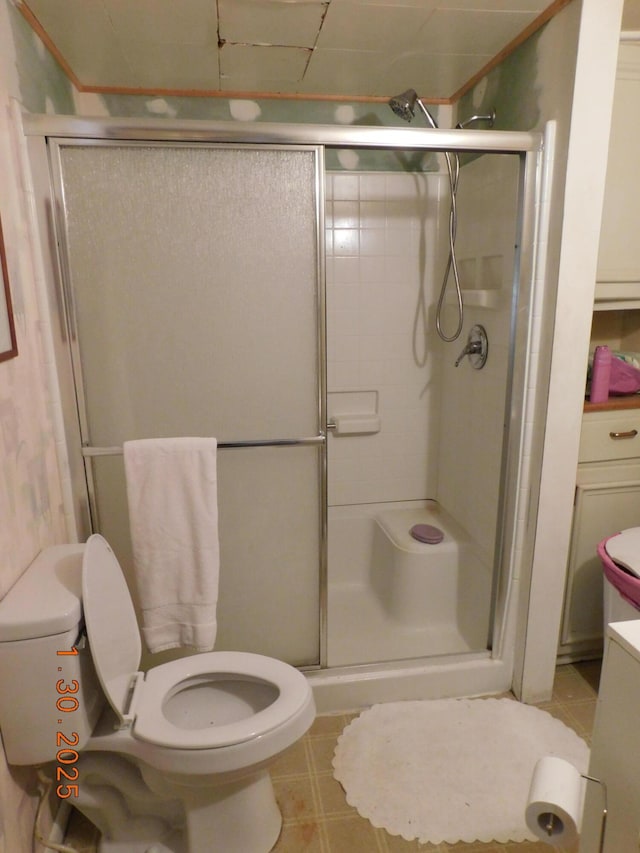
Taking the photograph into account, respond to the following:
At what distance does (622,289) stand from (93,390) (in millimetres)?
1776

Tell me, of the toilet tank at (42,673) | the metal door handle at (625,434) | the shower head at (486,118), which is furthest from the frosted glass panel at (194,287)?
the metal door handle at (625,434)

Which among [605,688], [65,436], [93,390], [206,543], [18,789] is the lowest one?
[18,789]

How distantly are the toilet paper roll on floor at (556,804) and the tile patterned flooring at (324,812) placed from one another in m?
0.60

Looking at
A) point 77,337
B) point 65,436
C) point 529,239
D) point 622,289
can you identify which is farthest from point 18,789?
point 622,289

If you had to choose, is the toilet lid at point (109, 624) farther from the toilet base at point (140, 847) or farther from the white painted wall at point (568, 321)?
the white painted wall at point (568, 321)

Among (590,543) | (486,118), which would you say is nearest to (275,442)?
(590,543)

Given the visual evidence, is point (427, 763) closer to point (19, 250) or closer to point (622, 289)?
point (622, 289)

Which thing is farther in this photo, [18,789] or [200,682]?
[200,682]

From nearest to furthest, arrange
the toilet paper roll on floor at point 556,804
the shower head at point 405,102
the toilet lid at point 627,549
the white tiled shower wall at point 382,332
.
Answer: the toilet paper roll on floor at point 556,804
the toilet lid at point 627,549
the shower head at point 405,102
the white tiled shower wall at point 382,332

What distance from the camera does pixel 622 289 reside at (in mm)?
1952

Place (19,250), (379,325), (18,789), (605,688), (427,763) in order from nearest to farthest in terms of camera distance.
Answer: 1. (605,688)
2. (18,789)
3. (19,250)
4. (427,763)
5. (379,325)

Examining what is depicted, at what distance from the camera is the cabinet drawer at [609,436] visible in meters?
1.94

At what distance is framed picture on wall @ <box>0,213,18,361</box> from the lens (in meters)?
1.25

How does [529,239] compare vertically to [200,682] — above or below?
above
